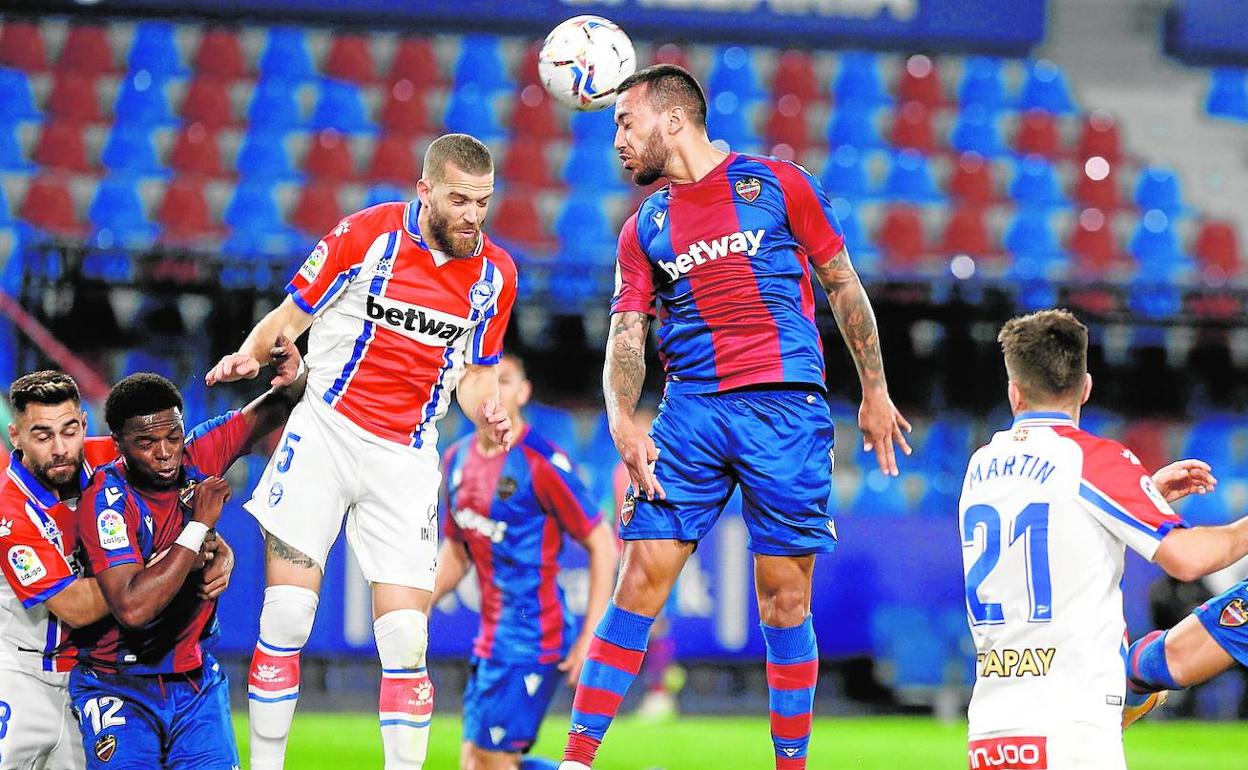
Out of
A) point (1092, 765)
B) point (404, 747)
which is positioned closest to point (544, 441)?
point (404, 747)

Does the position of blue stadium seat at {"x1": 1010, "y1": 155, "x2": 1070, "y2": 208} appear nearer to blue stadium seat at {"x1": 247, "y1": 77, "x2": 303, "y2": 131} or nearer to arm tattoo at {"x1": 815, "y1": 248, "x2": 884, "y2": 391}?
blue stadium seat at {"x1": 247, "y1": 77, "x2": 303, "y2": 131}

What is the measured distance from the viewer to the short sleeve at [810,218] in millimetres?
5230

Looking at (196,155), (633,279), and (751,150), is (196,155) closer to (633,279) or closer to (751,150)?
(751,150)

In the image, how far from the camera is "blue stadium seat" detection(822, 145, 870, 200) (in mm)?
15078

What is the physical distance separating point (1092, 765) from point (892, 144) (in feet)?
41.5

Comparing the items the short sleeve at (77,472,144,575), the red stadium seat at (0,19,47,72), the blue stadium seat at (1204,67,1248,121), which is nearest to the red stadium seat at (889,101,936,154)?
the blue stadium seat at (1204,67,1248,121)

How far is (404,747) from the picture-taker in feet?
16.5

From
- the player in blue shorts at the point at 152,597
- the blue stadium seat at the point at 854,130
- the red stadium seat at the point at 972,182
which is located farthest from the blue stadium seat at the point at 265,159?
the player in blue shorts at the point at 152,597

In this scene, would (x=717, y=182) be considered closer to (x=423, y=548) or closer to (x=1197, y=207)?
(x=423, y=548)

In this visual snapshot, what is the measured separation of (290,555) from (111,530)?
1.98ft

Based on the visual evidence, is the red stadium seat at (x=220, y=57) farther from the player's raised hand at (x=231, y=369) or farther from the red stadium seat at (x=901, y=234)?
the player's raised hand at (x=231, y=369)

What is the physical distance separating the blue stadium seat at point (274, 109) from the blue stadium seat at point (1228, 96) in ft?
35.5

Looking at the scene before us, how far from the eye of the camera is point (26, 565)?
4.95m

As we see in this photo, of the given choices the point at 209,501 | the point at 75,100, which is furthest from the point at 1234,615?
Answer: the point at 75,100
